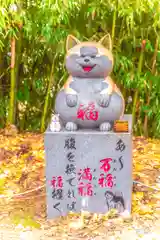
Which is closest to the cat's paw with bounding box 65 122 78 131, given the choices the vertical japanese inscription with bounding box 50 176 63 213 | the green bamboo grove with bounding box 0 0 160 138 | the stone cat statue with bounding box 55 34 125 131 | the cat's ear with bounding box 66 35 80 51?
the stone cat statue with bounding box 55 34 125 131

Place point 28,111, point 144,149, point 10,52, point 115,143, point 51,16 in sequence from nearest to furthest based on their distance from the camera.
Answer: point 115,143, point 51,16, point 144,149, point 10,52, point 28,111

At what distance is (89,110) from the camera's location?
3012mm

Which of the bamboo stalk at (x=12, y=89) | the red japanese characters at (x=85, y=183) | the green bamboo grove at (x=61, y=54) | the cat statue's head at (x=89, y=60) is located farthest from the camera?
the bamboo stalk at (x=12, y=89)

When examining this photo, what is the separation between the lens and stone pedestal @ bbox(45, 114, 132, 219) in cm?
304

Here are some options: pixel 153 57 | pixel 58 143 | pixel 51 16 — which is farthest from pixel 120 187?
pixel 153 57

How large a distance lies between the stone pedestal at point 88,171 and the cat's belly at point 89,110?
8cm

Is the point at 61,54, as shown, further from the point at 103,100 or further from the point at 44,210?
the point at 44,210

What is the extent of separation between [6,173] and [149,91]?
1806mm

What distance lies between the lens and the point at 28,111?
5.35 meters

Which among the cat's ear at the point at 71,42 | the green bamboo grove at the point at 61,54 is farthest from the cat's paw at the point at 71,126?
the green bamboo grove at the point at 61,54

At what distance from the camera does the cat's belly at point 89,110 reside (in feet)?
9.87

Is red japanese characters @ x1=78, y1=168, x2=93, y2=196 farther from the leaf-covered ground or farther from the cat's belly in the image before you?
the cat's belly

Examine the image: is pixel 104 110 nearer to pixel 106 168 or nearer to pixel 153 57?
pixel 106 168

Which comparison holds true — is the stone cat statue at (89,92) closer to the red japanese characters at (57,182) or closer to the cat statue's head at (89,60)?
the cat statue's head at (89,60)
